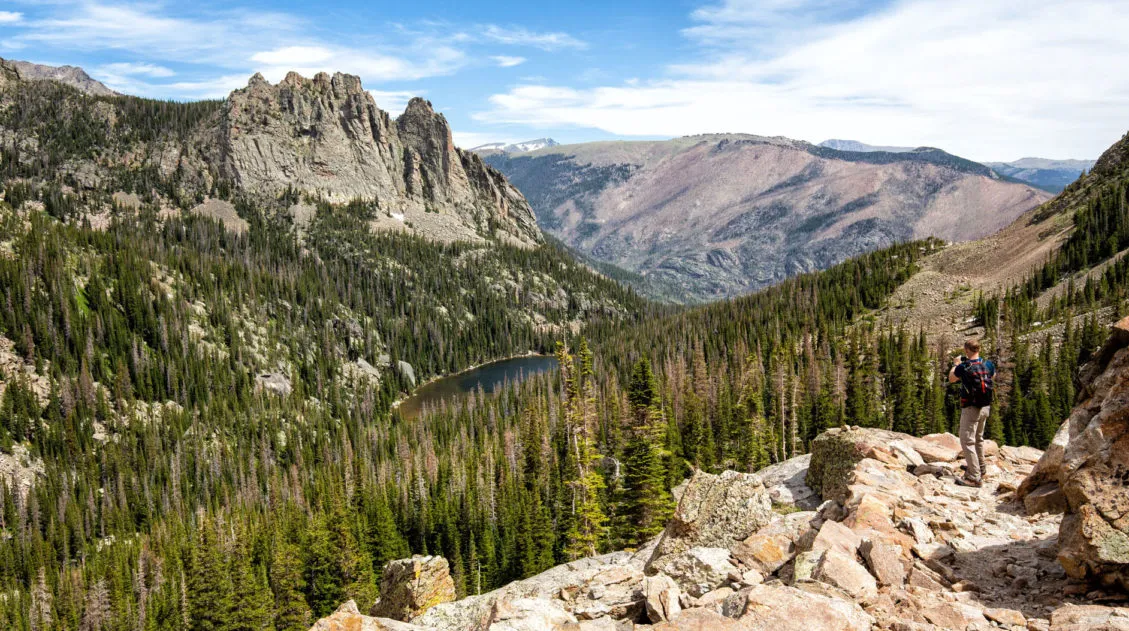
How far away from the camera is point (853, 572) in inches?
584

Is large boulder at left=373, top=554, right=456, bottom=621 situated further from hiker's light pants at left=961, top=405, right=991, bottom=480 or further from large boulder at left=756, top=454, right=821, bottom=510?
hiker's light pants at left=961, top=405, right=991, bottom=480

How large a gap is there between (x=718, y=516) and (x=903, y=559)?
8.19 m

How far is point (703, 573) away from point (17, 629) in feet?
396

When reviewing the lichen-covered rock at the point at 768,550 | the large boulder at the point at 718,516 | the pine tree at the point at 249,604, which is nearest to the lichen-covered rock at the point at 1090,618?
the lichen-covered rock at the point at 768,550

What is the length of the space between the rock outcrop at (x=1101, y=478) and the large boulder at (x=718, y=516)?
398 inches

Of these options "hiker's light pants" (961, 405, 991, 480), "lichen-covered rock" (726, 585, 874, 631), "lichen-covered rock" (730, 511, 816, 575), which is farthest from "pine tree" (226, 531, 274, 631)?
"lichen-covered rock" (726, 585, 874, 631)

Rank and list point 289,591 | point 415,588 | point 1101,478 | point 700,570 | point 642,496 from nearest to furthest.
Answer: point 1101,478, point 700,570, point 415,588, point 642,496, point 289,591

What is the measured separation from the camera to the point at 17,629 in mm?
94688

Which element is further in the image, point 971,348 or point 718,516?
point 971,348

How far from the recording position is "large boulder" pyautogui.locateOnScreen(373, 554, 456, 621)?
3791cm

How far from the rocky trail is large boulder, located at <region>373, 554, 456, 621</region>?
1287 cm

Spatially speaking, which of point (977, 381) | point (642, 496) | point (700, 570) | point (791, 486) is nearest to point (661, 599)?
point (700, 570)

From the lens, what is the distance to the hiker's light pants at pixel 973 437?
2417cm

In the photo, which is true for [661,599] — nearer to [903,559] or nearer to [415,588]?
[903,559]
